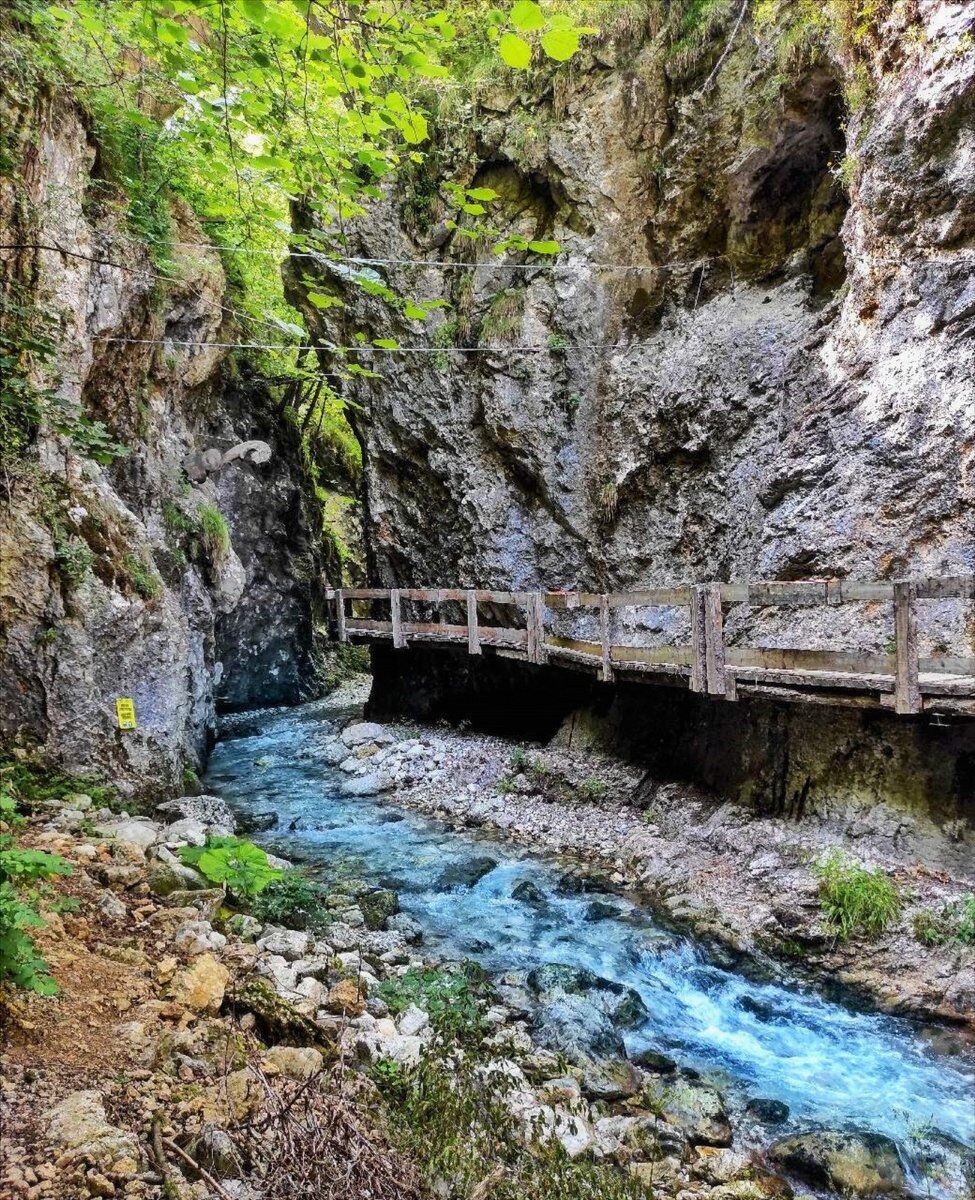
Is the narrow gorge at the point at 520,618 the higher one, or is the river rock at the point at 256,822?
the narrow gorge at the point at 520,618

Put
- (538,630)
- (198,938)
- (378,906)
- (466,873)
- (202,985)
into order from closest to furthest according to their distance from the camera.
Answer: (202,985) → (198,938) → (378,906) → (466,873) → (538,630)

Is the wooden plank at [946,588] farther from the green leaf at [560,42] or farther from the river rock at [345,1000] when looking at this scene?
the river rock at [345,1000]

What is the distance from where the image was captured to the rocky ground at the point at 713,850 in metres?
5.16

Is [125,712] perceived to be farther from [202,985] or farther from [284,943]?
[202,985]

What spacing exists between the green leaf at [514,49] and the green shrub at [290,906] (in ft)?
16.6

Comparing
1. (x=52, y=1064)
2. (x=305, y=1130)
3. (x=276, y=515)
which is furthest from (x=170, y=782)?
(x=276, y=515)

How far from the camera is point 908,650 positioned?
5.11m

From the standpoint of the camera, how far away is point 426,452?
41.8ft

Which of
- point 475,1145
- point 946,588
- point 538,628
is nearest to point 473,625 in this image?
point 538,628

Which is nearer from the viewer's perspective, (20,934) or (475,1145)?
(20,934)

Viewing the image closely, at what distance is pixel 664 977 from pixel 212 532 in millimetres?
9176

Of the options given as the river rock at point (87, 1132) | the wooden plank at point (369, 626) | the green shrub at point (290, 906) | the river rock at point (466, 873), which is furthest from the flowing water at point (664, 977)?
the wooden plank at point (369, 626)

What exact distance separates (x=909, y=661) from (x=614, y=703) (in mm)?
5334

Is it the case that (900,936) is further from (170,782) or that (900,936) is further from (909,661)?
(170,782)
